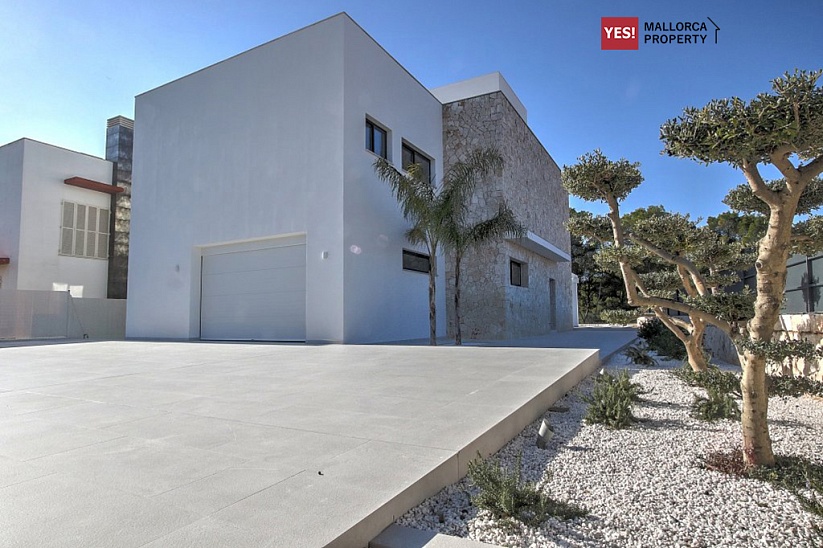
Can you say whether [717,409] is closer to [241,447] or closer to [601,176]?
[601,176]

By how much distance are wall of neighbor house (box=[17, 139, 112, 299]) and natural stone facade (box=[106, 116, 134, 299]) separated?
441mm

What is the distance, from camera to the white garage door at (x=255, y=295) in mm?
12195

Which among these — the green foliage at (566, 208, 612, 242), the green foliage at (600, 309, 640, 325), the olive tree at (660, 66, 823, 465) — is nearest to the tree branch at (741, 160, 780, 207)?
the olive tree at (660, 66, 823, 465)

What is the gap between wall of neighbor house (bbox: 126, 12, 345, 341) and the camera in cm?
1162

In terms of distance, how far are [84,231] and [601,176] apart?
22.2 metres

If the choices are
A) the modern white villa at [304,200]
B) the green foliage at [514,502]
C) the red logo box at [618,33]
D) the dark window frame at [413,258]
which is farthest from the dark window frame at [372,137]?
the green foliage at [514,502]

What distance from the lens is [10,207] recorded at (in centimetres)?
1858

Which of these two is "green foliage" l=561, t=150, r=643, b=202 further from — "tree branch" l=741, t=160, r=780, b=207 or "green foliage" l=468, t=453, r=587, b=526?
"green foliage" l=468, t=453, r=587, b=526

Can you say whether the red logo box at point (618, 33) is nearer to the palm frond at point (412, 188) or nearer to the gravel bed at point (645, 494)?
the palm frond at point (412, 188)

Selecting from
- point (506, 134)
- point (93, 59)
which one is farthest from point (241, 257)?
point (506, 134)

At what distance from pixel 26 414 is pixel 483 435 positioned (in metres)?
3.61

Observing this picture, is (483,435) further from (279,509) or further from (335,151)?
(335,151)

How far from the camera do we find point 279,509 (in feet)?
6.48

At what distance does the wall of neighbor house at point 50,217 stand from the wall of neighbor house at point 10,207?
0.88 feet
